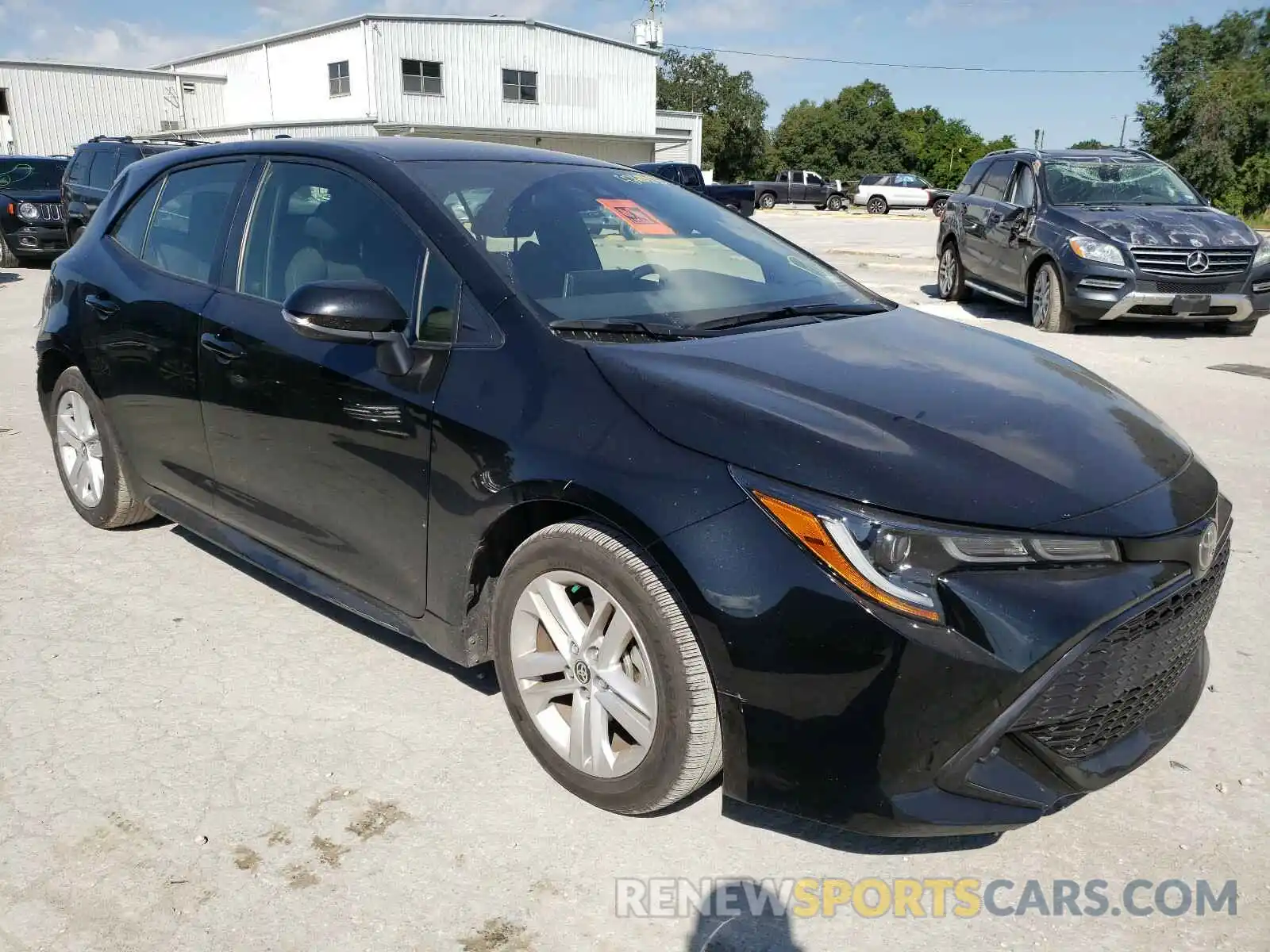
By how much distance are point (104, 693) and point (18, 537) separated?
1741mm

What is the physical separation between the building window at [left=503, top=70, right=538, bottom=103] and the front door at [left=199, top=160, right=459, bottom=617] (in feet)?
129

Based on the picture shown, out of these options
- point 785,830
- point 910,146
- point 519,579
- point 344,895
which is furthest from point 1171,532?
point 910,146

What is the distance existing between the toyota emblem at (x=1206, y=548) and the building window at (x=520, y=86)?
4094 cm

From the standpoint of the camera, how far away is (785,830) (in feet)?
8.61

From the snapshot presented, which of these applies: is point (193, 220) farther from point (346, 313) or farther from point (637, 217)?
point (637, 217)

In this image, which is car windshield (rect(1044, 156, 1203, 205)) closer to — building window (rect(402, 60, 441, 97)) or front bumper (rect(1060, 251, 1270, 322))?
front bumper (rect(1060, 251, 1270, 322))

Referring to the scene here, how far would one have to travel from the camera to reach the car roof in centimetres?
335

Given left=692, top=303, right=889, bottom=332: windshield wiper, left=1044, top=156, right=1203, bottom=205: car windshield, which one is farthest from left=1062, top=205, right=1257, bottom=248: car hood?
left=692, top=303, right=889, bottom=332: windshield wiper

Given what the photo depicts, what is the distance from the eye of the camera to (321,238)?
3324mm

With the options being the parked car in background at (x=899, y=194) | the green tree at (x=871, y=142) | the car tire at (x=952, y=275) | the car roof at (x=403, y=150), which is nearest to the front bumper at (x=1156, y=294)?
the car tire at (x=952, y=275)

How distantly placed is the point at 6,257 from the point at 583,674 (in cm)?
1822

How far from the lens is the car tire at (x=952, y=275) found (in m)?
12.1

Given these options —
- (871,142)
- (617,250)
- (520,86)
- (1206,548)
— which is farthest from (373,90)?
(871,142)

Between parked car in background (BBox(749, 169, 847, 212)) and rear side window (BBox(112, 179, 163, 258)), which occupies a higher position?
parked car in background (BBox(749, 169, 847, 212))
